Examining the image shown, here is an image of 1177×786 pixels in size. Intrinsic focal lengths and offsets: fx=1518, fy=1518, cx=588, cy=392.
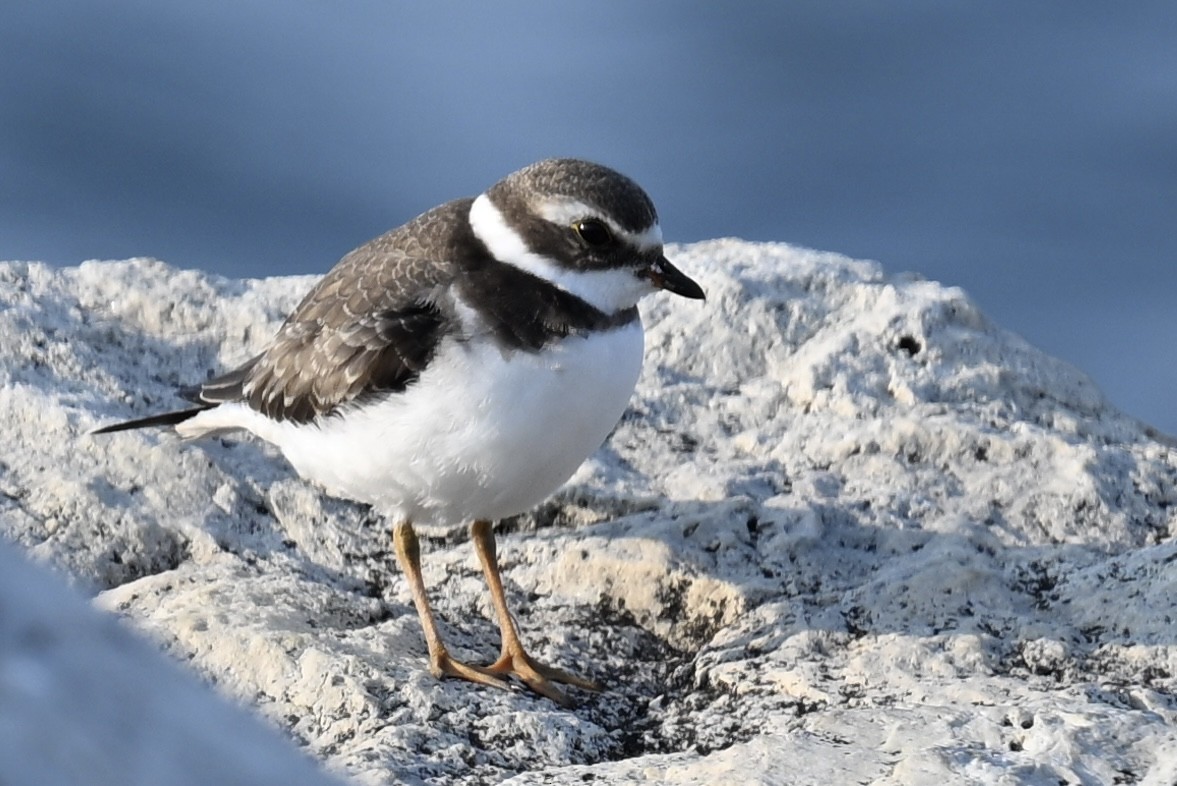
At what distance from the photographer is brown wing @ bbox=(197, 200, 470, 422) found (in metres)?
5.26

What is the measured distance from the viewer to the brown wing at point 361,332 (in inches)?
207

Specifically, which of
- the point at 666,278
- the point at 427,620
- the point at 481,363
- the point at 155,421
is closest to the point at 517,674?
the point at 427,620

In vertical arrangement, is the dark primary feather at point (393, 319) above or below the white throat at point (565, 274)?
below

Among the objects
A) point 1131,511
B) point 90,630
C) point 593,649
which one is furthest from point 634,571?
point 90,630

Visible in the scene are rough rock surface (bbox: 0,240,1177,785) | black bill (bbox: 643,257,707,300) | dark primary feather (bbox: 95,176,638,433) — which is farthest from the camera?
black bill (bbox: 643,257,707,300)

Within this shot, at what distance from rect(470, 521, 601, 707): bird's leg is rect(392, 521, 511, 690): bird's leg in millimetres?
70

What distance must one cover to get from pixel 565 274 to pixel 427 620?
51.4 inches

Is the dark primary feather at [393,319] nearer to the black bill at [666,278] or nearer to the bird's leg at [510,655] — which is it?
the black bill at [666,278]

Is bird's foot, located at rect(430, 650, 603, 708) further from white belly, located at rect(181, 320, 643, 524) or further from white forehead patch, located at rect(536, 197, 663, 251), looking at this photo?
white forehead patch, located at rect(536, 197, 663, 251)

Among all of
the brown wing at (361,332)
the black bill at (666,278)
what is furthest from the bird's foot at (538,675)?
the black bill at (666,278)

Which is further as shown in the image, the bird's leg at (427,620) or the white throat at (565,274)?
the white throat at (565,274)

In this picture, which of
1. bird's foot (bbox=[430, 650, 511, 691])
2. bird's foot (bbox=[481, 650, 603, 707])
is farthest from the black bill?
bird's foot (bbox=[430, 650, 511, 691])

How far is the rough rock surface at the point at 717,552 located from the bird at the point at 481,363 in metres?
0.34

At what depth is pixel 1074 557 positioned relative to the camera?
18.4 ft
